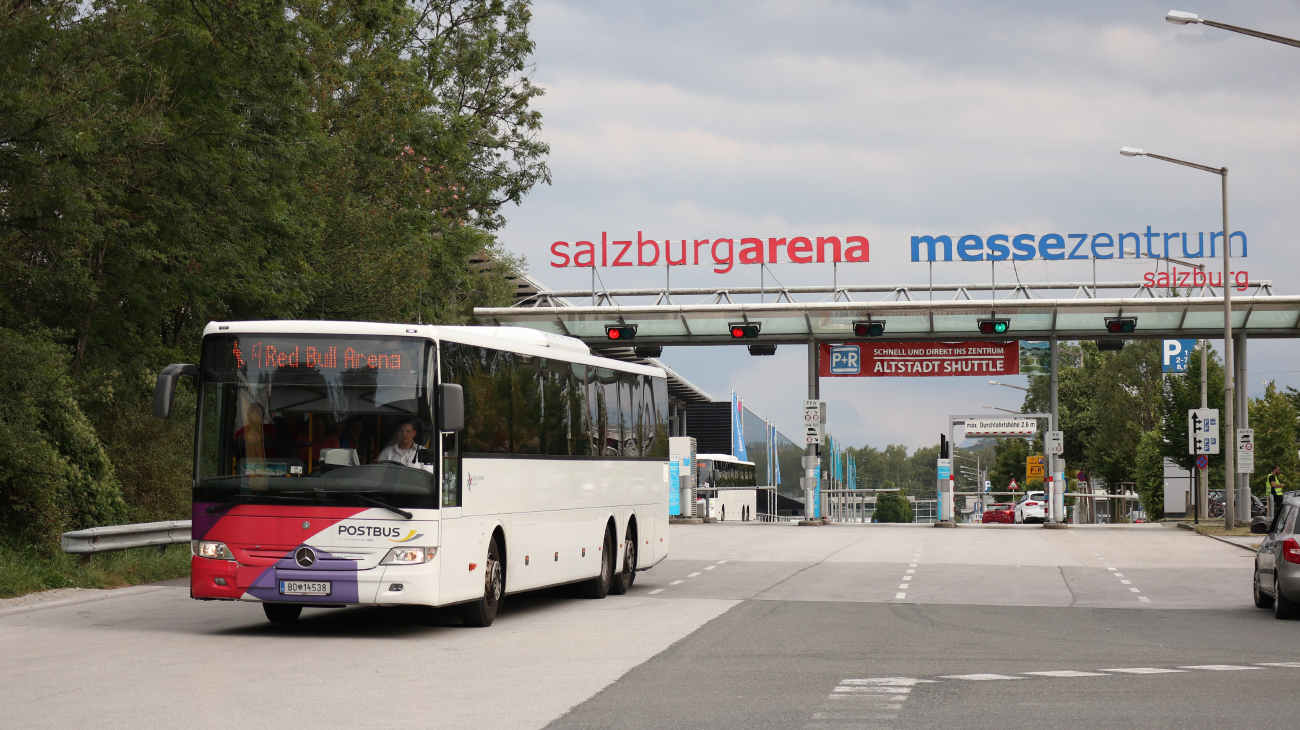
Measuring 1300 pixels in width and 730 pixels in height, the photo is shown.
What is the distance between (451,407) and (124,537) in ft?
24.2

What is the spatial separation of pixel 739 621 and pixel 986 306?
2905 centimetres

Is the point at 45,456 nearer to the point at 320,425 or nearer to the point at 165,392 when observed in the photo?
the point at 165,392

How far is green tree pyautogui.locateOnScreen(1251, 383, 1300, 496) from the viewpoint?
60.8m

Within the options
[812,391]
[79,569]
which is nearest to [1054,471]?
[812,391]

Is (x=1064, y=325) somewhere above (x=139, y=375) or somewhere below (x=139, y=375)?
above

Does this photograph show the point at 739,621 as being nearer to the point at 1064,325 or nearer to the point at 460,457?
the point at 460,457

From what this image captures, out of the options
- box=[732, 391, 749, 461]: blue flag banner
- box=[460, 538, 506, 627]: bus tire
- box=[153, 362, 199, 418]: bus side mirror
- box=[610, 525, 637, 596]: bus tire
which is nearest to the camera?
box=[153, 362, 199, 418]: bus side mirror

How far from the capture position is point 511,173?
45.9 m

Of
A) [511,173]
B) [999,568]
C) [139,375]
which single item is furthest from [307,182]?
[511,173]

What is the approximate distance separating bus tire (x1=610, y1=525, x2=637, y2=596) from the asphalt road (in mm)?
334

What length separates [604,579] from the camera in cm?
1808

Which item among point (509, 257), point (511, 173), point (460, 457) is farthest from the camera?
point (509, 257)

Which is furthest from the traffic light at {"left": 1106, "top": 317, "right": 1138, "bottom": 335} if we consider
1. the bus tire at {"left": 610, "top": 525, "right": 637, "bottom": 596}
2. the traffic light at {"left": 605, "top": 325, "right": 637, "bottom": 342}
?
the bus tire at {"left": 610, "top": 525, "right": 637, "bottom": 596}

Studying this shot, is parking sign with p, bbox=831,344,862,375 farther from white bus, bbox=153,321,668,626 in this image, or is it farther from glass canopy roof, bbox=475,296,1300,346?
white bus, bbox=153,321,668,626
